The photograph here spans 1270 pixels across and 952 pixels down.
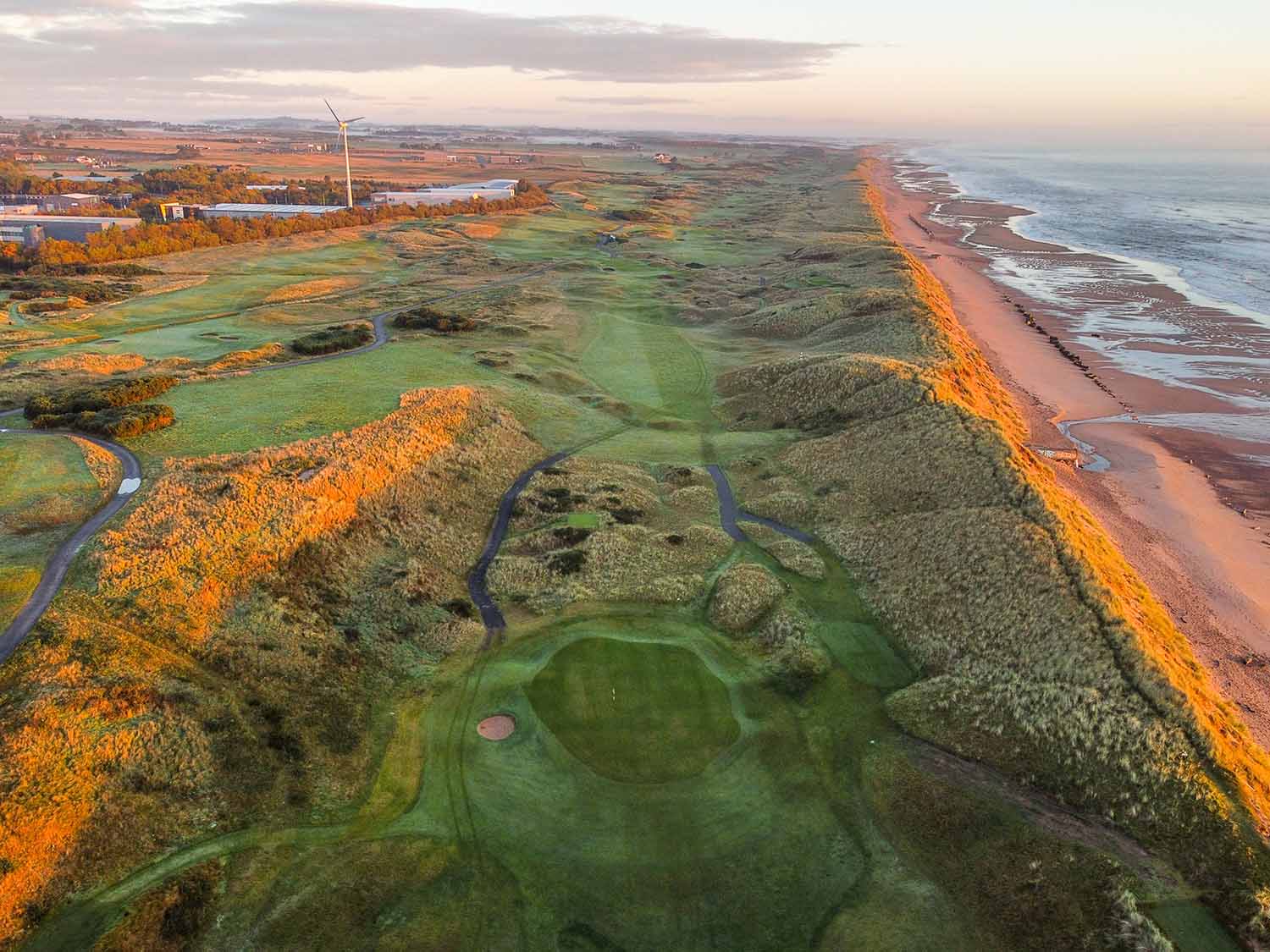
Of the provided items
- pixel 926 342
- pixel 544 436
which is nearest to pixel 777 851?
pixel 544 436

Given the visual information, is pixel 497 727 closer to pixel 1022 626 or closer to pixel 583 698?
pixel 583 698

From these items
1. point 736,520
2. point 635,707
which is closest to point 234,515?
point 635,707

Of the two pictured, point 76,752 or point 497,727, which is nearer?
point 76,752

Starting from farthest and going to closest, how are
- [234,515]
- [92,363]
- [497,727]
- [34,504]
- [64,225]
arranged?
1. [64,225]
2. [92,363]
3. [34,504]
4. [234,515]
5. [497,727]

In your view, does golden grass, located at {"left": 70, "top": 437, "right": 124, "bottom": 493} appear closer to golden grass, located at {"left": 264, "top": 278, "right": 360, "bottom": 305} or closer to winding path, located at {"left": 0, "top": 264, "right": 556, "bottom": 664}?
winding path, located at {"left": 0, "top": 264, "right": 556, "bottom": 664}

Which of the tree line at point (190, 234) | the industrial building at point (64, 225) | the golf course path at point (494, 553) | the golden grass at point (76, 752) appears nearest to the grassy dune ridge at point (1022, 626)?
the golf course path at point (494, 553)

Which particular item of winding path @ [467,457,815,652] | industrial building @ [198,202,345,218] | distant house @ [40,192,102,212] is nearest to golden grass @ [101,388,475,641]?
winding path @ [467,457,815,652]

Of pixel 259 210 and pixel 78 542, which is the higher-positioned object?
pixel 259 210
